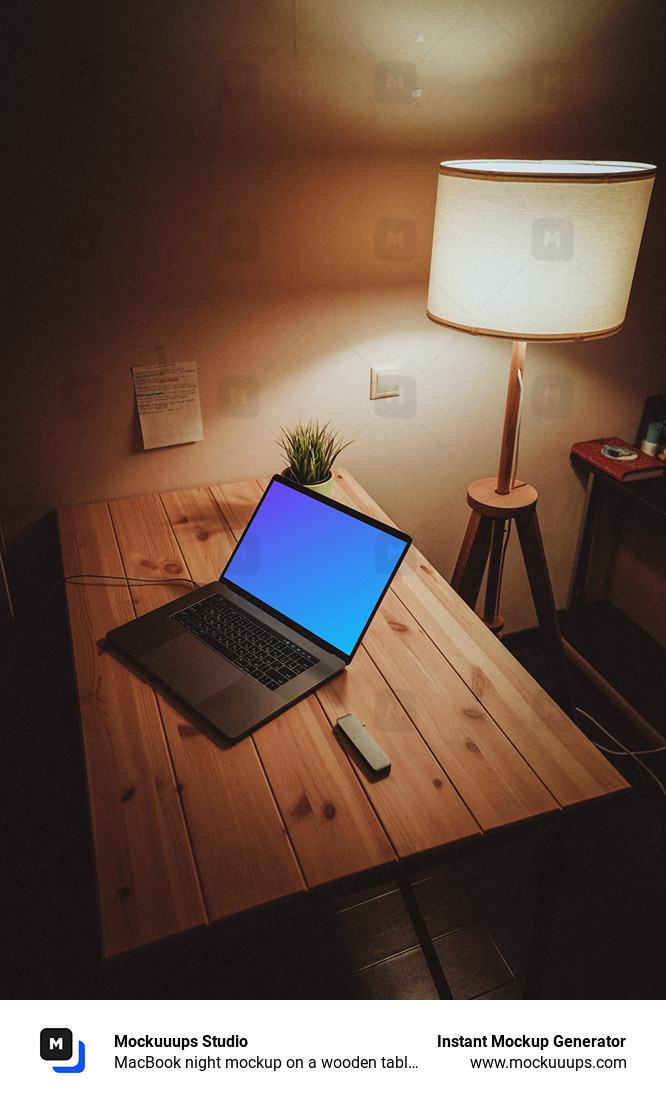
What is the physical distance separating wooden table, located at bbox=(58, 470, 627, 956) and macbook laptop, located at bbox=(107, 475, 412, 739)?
38 millimetres

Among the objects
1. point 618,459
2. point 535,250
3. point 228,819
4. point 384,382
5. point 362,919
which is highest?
point 535,250

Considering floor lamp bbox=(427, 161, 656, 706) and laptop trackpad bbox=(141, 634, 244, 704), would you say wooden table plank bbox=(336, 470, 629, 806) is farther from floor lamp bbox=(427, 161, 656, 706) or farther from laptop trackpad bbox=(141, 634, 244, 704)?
floor lamp bbox=(427, 161, 656, 706)

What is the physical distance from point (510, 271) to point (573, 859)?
4.54ft

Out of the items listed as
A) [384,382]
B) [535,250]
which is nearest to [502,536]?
[384,382]

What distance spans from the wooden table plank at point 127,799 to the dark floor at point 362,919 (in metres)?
0.45

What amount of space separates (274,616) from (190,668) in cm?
20

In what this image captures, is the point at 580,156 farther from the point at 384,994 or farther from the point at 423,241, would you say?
the point at 384,994

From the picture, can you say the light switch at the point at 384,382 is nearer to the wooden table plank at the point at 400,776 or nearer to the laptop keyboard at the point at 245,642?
the laptop keyboard at the point at 245,642

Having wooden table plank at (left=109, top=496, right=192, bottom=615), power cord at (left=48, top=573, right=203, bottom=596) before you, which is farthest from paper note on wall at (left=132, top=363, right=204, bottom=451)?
power cord at (left=48, top=573, right=203, bottom=596)

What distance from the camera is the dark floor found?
1.38 m

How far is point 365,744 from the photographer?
1003mm

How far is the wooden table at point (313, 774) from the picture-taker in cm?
84

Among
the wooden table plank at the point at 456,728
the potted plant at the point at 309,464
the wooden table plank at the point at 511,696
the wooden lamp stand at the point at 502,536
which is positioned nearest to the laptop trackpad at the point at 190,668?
the wooden table plank at the point at 456,728

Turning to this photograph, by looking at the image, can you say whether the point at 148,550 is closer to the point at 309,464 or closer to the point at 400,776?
the point at 309,464
